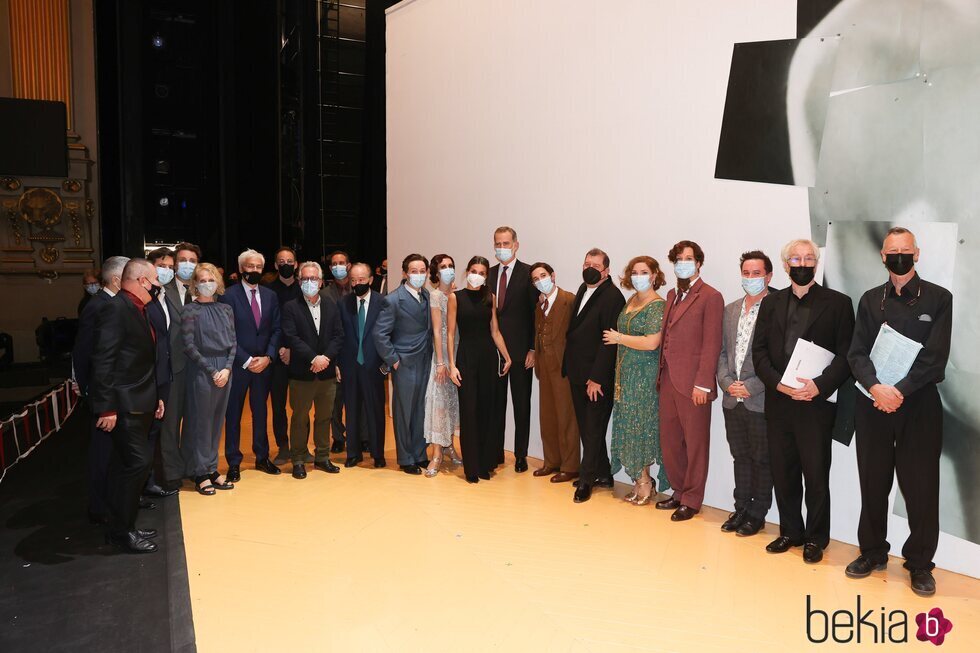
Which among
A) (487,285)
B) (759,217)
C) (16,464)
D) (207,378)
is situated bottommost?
(16,464)

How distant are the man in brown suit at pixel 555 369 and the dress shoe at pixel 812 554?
5.67 ft

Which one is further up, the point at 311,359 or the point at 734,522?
the point at 311,359

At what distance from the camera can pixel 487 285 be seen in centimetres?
521

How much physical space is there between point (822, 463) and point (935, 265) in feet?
3.81

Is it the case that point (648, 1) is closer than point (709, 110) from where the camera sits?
No

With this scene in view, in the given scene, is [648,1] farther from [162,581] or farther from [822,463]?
[162,581]

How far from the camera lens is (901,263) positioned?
342cm

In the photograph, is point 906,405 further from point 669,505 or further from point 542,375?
point 542,375

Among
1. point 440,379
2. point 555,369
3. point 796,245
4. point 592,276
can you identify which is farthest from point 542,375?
point 796,245

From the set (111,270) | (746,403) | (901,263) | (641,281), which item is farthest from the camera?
(641,281)

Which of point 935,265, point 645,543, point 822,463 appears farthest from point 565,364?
point 935,265

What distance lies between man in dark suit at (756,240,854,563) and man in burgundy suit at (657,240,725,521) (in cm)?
35

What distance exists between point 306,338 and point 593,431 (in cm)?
210

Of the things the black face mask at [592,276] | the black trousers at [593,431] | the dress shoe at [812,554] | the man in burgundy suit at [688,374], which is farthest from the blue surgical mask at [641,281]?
the dress shoe at [812,554]
